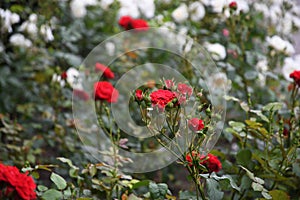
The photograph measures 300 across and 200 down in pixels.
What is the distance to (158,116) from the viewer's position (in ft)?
3.58

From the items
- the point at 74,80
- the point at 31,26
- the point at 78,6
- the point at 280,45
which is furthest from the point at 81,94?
the point at 280,45

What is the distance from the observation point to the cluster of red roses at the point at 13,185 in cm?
106

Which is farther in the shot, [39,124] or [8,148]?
[39,124]

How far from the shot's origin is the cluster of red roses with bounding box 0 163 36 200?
106 cm

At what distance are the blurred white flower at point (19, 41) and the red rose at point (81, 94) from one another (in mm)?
481

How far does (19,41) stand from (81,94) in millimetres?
518

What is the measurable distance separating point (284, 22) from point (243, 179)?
1434 mm

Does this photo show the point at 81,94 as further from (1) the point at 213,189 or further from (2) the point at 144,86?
(1) the point at 213,189

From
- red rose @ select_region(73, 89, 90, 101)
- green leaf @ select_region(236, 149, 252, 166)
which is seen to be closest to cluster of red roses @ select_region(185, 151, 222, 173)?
green leaf @ select_region(236, 149, 252, 166)

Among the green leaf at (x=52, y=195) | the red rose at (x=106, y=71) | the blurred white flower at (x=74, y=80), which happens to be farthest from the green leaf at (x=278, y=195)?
the blurred white flower at (x=74, y=80)

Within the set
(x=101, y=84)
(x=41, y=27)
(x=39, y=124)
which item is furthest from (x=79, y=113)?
(x=41, y=27)

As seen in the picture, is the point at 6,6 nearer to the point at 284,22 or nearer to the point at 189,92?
the point at 284,22

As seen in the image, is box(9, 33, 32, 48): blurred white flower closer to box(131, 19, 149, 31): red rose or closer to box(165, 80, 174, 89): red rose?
box(131, 19, 149, 31): red rose

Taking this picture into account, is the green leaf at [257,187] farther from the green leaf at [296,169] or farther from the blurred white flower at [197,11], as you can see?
the blurred white flower at [197,11]
